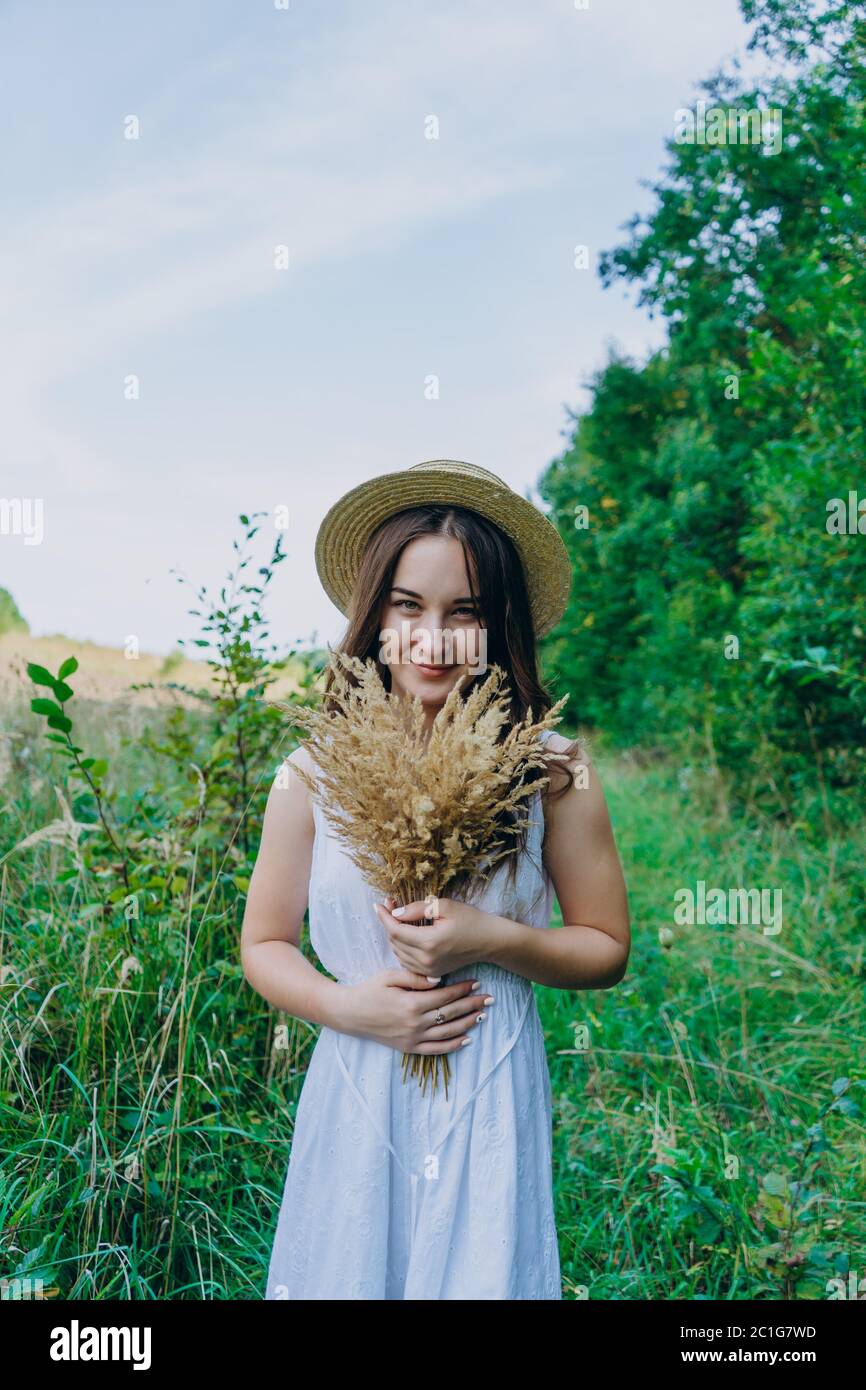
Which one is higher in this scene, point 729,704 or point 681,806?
point 729,704

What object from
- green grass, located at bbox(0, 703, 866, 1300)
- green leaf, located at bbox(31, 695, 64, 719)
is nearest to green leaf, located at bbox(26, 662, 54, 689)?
green leaf, located at bbox(31, 695, 64, 719)

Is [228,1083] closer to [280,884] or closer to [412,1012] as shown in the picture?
[280,884]

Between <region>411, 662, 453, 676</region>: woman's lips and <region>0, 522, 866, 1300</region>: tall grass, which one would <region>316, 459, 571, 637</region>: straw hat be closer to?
<region>411, 662, 453, 676</region>: woman's lips

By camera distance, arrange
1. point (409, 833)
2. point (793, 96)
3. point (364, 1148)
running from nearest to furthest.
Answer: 1. point (409, 833)
2. point (364, 1148)
3. point (793, 96)

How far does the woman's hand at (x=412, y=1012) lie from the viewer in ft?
5.44

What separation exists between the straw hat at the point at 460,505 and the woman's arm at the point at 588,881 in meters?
0.43

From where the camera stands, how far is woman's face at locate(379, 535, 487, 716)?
6.07 ft

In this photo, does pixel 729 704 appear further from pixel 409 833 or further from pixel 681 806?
pixel 409 833

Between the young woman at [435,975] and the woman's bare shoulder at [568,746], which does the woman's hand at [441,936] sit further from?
the woman's bare shoulder at [568,746]

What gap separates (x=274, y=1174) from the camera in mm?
2764

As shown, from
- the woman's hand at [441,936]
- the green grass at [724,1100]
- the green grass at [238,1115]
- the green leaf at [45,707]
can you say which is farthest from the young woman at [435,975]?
the green grass at [724,1100]

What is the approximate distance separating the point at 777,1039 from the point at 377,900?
2.68m
